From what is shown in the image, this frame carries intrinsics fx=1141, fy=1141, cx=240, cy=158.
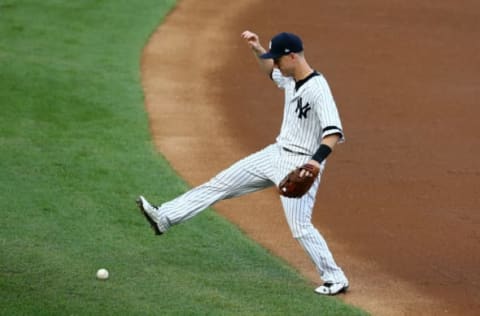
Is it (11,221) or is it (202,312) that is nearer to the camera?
(202,312)

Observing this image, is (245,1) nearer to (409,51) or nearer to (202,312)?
(409,51)

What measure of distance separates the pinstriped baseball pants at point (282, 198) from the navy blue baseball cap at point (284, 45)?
73 centimetres

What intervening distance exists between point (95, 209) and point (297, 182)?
2935mm

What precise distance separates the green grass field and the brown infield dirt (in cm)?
36

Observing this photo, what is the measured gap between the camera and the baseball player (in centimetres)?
780

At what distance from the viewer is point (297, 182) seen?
7703 millimetres

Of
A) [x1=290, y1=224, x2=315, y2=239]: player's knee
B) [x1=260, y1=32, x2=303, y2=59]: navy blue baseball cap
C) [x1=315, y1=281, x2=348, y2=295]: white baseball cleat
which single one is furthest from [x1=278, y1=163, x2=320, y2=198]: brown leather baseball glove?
[x1=260, y1=32, x2=303, y2=59]: navy blue baseball cap

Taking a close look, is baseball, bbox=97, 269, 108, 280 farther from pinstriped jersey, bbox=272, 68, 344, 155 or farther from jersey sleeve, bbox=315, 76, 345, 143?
jersey sleeve, bbox=315, 76, 345, 143

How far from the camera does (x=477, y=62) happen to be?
15977 millimetres

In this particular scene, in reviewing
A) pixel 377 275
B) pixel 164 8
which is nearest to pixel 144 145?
pixel 377 275

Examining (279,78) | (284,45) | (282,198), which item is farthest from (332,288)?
(284,45)

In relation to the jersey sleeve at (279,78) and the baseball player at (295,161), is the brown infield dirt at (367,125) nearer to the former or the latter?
the baseball player at (295,161)

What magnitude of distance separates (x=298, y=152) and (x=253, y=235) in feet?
5.86

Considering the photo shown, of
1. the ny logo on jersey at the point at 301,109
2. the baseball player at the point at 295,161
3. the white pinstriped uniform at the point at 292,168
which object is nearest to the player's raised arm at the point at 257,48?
the baseball player at the point at 295,161
